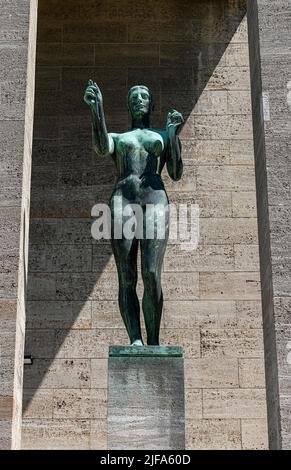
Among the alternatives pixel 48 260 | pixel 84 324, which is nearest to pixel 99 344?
pixel 84 324

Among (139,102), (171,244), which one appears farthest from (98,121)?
(171,244)

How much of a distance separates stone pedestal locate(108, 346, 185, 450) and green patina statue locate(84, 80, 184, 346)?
52cm

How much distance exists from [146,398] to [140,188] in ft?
8.20

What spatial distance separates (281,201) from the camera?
1198cm

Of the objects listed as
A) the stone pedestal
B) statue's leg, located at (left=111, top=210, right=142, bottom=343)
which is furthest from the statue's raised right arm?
the stone pedestal

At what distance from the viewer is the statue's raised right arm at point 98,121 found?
11.3 metres

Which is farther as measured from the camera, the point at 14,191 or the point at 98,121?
the point at 14,191

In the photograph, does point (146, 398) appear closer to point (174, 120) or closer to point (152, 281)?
point (152, 281)

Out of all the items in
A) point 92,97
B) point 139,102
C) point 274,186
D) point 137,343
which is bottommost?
point 137,343

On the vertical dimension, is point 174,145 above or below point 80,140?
below

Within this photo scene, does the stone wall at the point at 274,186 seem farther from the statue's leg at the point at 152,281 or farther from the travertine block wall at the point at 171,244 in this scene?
the travertine block wall at the point at 171,244

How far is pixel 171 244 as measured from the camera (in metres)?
15.8

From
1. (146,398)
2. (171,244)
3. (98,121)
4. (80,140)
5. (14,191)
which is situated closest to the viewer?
(146,398)

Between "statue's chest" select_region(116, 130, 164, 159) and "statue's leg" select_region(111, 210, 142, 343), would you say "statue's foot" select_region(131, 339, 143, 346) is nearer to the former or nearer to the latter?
"statue's leg" select_region(111, 210, 142, 343)
